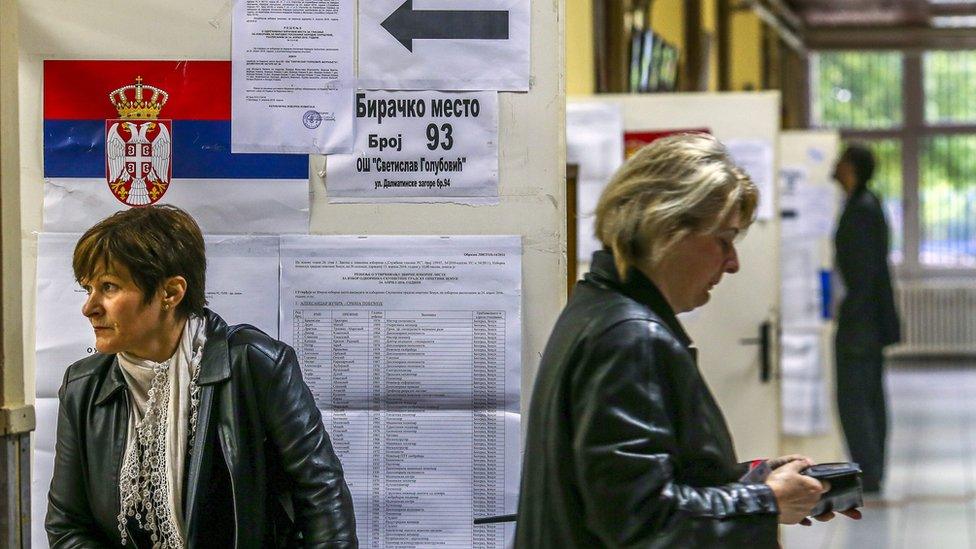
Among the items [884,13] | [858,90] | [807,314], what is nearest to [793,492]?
[807,314]

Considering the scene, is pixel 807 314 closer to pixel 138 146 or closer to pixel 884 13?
pixel 138 146

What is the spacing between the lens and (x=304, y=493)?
1.89 m

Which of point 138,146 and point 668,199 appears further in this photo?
point 138,146

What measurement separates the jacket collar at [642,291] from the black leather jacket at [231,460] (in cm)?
50

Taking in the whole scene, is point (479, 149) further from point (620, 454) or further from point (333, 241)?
point (620, 454)

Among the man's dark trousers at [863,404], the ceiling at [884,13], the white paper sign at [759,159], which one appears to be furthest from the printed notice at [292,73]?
the ceiling at [884,13]

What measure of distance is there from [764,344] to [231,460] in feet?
11.0

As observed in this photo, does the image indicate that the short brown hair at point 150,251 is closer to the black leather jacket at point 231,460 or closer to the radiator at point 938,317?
the black leather jacket at point 231,460

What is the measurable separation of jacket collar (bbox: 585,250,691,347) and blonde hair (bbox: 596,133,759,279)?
0.01 metres

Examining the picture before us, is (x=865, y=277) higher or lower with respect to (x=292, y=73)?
lower

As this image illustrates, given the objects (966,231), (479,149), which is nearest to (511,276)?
(479,149)

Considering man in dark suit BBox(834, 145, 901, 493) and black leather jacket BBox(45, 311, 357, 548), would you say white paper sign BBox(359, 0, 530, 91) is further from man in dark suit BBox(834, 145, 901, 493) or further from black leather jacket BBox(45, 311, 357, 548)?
man in dark suit BBox(834, 145, 901, 493)

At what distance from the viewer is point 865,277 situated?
6770 millimetres

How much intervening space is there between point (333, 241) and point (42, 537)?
652mm
